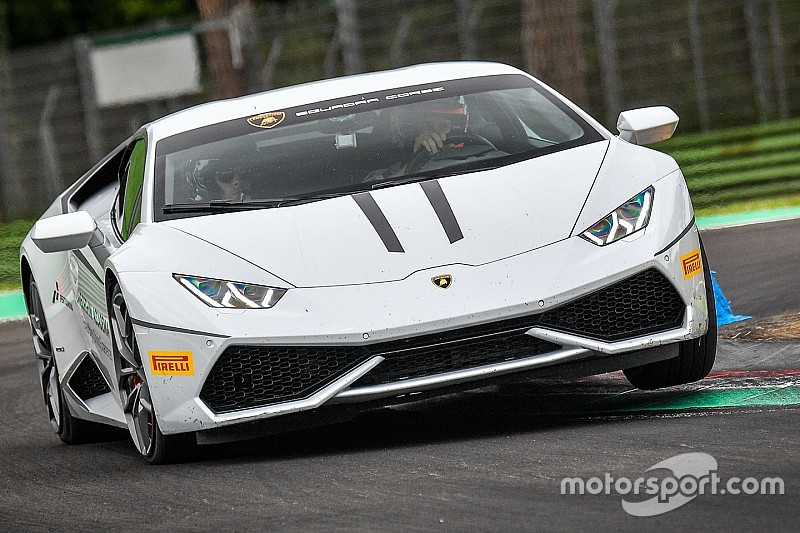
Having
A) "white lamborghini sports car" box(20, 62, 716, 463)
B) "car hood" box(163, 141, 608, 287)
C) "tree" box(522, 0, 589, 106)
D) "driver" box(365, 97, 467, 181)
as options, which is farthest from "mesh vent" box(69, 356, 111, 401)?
"tree" box(522, 0, 589, 106)

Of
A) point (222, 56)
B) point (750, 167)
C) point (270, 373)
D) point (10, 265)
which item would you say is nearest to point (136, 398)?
point (270, 373)

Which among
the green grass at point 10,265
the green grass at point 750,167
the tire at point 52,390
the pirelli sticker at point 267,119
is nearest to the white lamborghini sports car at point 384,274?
the pirelli sticker at point 267,119

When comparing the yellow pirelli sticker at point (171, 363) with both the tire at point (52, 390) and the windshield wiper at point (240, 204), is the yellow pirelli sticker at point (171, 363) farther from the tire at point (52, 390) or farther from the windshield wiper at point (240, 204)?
the tire at point (52, 390)

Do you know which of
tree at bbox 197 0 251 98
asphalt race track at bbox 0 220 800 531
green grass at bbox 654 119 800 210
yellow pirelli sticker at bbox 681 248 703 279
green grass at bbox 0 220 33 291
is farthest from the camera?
tree at bbox 197 0 251 98

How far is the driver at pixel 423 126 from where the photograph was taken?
6.31 metres

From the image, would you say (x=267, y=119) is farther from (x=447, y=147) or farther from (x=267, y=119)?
(x=447, y=147)

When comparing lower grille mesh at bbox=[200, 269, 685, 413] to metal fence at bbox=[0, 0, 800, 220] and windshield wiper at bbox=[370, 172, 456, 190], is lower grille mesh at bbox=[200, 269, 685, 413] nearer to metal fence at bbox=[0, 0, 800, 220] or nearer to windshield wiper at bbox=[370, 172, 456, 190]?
windshield wiper at bbox=[370, 172, 456, 190]

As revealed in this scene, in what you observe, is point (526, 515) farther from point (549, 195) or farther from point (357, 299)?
point (549, 195)

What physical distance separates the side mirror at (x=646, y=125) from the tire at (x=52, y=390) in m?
2.74

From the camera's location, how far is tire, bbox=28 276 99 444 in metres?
7.31

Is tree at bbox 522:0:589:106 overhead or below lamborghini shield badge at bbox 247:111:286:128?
below

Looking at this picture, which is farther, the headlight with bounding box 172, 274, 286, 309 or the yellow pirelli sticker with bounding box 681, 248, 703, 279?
the yellow pirelli sticker with bounding box 681, 248, 703, 279

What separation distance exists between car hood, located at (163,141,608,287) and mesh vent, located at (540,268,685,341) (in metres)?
0.25

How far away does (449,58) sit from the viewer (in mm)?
20031
